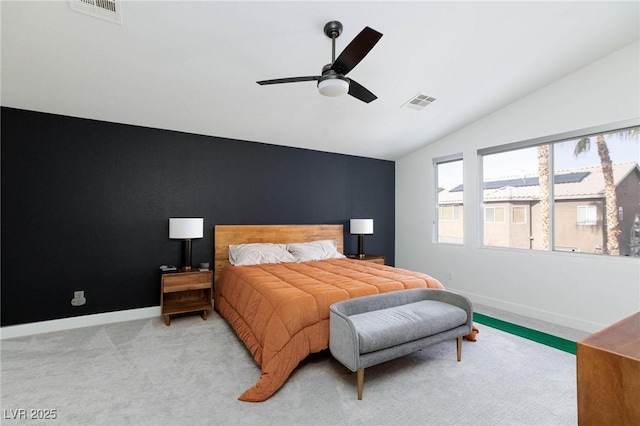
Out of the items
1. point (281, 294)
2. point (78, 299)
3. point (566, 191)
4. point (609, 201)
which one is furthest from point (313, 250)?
point (609, 201)

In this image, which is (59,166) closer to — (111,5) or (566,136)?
(111,5)

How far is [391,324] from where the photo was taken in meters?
2.30

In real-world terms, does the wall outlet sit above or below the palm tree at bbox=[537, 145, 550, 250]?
below

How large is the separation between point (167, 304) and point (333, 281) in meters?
2.24

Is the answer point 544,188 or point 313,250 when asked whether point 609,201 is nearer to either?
point 544,188

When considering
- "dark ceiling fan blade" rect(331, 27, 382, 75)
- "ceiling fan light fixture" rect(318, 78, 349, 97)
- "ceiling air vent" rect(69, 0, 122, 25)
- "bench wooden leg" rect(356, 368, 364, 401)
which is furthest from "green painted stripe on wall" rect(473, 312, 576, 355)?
"ceiling air vent" rect(69, 0, 122, 25)

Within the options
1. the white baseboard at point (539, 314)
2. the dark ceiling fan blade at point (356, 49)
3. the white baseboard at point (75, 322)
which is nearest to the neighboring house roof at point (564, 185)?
the white baseboard at point (539, 314)

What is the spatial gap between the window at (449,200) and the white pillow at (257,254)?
2.77m

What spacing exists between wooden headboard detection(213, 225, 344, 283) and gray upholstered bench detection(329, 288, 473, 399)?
7.63ft

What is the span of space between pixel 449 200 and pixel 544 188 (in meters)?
1.43

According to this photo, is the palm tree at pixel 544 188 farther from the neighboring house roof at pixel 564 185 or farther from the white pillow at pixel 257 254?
the white pillow at pixel 257 254

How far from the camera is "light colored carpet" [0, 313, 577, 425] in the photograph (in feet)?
6.25

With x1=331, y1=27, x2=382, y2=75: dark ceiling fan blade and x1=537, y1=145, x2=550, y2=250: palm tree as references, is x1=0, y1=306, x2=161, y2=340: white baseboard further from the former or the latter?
x1=537, y1=145, x2=550, y2=250: palm tree

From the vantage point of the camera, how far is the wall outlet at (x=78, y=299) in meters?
3.39
